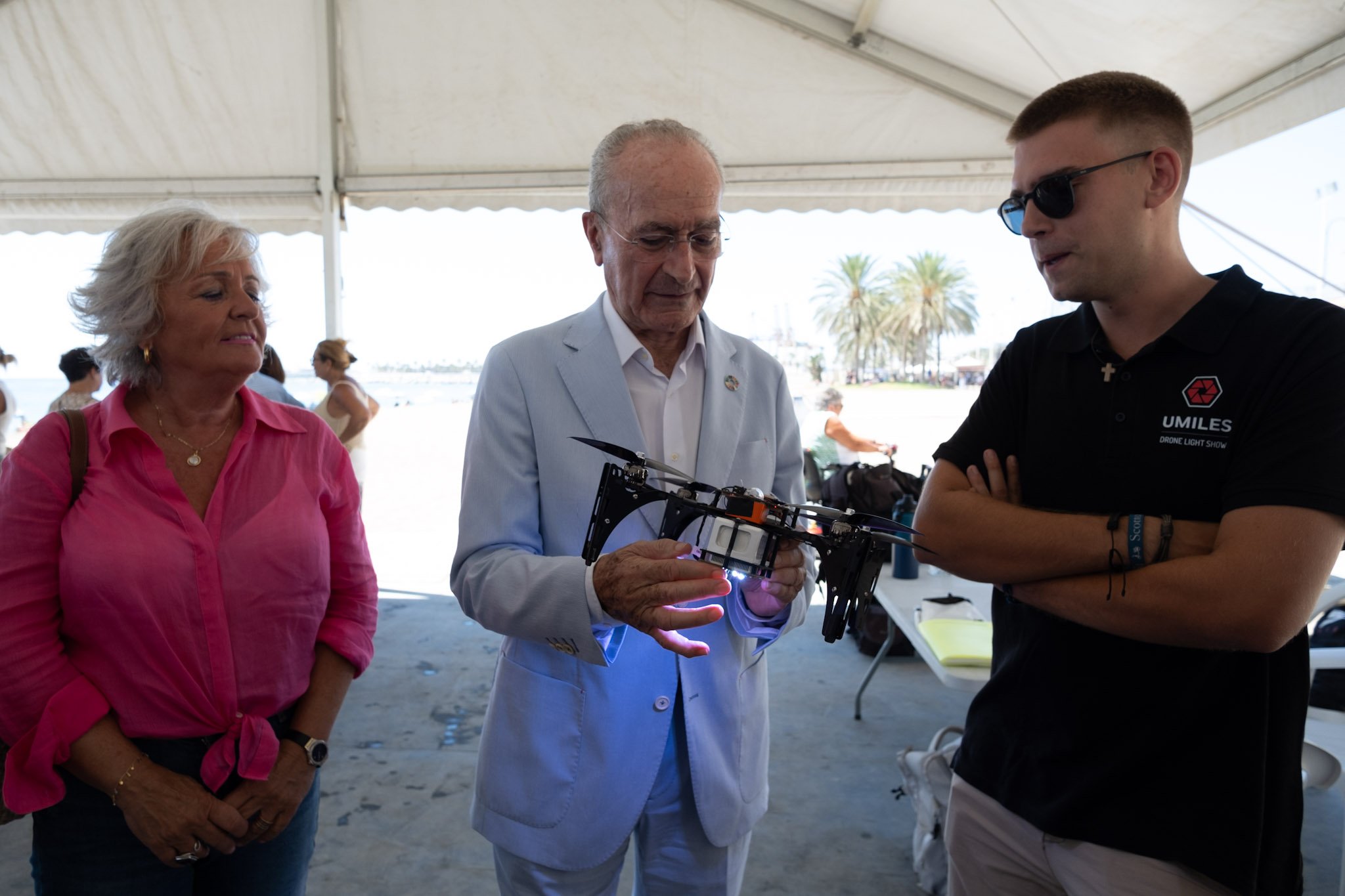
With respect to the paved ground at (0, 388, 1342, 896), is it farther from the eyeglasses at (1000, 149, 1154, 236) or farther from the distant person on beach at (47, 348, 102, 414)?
the distant person on beach at (47, 348, 102, 414)

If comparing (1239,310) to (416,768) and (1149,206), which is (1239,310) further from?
(416,768)

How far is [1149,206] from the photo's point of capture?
140 centimetres

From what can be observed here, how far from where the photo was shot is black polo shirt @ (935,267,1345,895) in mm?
1243

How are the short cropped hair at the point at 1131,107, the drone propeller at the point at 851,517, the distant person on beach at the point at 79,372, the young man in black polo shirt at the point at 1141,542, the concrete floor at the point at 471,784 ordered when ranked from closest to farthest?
the drone propeller at the point at 851,517
the young man in black polo shirt at the point at 1141,542
the short cropped hair at the point at 1131,107
the concrete floor at the point at 471,784
the distant person on beach at the point at 79,372

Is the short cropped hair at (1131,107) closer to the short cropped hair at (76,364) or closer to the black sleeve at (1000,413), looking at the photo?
the black sleeve at (1000,413)

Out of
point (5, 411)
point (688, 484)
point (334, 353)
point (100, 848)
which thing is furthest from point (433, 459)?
point (688, 484)

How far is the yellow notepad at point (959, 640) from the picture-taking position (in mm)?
2626

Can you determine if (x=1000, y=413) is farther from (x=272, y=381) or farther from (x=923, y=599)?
(x=272, y=381)

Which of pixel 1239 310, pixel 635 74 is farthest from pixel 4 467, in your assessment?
pixel 635 74

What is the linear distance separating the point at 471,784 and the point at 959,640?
223 cm

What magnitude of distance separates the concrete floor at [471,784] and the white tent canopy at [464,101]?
3.40 metres

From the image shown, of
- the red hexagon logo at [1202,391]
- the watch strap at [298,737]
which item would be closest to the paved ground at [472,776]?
the red hexagon logo at [1202,391]

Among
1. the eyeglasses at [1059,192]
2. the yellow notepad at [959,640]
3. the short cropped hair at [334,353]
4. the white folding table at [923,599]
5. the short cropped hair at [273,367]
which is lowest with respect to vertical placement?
the white folding table at [923,599]

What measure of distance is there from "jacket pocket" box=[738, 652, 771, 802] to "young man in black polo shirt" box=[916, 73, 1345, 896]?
40cm
